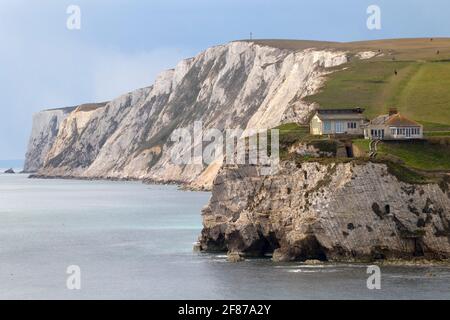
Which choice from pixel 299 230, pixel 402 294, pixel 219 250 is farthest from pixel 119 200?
pixel 402 294

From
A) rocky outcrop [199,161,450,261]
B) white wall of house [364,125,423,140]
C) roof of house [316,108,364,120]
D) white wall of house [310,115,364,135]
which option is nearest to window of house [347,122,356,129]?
white wall of house [310,115,364,135]

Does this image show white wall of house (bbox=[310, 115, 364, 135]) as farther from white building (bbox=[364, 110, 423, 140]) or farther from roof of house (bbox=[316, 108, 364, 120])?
white building (bbox=[364, 110, 423, 140])

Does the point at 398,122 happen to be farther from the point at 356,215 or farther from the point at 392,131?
the point at 356,215

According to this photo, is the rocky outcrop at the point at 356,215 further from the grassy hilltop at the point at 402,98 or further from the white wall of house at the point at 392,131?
the white wall of house at the point at 392,131

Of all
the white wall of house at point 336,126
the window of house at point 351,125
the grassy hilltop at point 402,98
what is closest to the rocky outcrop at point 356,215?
the grassy hilltop at point 402,98

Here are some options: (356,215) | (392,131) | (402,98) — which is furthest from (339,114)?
(356,215)
